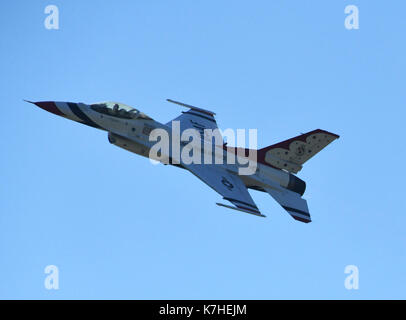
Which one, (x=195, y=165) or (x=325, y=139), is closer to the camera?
(x=195, y=165)

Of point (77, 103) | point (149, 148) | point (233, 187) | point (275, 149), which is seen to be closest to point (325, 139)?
point (275, 149)

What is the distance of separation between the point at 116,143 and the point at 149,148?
4.92 feet

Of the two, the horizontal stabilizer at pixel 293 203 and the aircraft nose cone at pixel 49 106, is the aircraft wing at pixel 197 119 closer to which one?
the horizontal stabilizer at pixel 293 203

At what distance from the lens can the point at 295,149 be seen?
41688 millimetres

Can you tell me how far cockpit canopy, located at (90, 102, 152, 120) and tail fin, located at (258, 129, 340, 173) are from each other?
6.40m

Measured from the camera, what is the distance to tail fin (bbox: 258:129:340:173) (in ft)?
136

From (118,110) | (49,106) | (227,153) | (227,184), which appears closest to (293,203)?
(227,184)

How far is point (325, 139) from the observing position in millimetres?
41594

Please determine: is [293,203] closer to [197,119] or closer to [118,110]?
[197,119]
